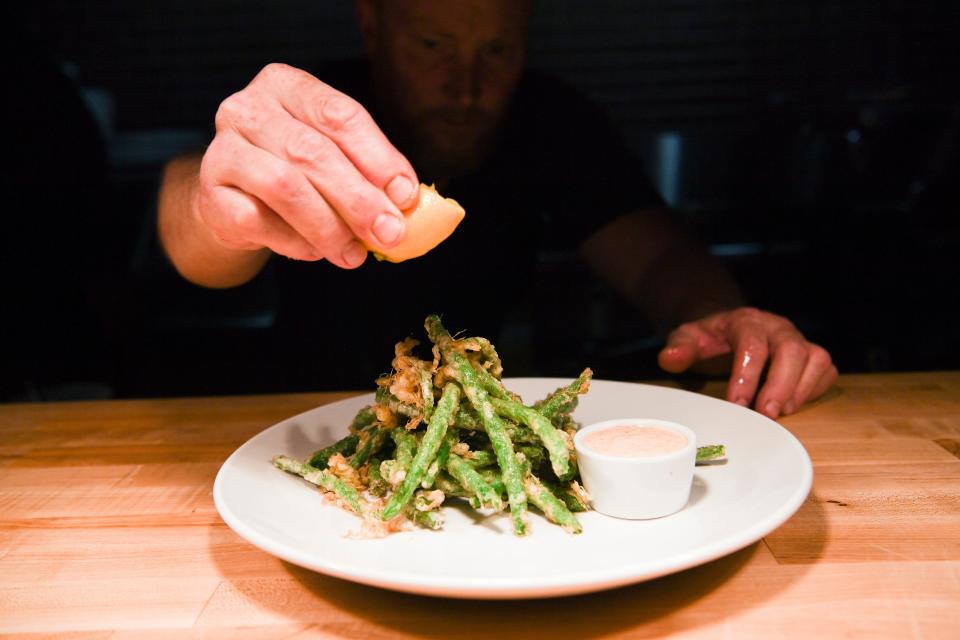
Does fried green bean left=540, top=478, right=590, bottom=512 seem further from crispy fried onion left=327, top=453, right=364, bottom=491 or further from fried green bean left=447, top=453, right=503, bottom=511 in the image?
crispy fried onion left=327, top=453, right=364, bottom=491

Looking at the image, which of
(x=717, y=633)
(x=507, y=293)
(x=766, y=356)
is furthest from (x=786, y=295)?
(x=717, y=633)

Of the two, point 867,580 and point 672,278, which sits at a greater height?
point 867,580

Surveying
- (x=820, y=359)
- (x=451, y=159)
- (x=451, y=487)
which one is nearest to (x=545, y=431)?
(x=451, y=487)

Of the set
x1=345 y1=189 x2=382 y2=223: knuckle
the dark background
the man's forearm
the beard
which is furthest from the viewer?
the dark background

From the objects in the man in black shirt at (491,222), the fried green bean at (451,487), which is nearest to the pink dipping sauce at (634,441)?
the fried green bean at (451,487)

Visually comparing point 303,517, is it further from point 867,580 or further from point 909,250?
point 909,250

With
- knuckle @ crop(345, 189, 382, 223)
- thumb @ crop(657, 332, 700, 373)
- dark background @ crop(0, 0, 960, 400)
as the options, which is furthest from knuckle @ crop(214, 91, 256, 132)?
dark background @ crop(0, 0, 960, 400)
